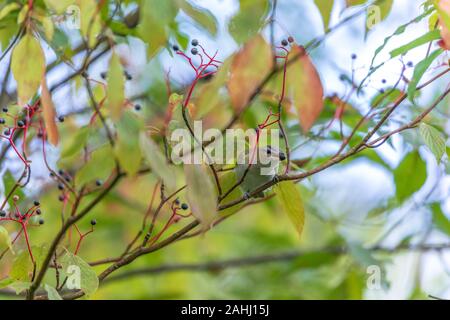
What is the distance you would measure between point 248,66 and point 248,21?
0.05 metres

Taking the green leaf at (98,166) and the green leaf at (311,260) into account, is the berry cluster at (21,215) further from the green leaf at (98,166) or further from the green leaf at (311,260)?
the green leaf at (311,260)

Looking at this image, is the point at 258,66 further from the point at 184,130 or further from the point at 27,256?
the point at 27,256

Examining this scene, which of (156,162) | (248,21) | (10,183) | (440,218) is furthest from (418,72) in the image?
(440,218)

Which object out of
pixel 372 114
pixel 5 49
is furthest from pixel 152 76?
Result: pixel 372 114

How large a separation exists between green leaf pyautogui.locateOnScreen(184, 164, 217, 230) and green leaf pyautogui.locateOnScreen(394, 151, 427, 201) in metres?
0.61

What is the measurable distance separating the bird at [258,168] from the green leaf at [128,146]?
0.17 metres

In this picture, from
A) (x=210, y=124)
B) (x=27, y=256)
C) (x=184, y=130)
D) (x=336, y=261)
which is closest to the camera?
(x=184, y=130)

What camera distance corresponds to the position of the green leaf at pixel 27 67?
0.84m

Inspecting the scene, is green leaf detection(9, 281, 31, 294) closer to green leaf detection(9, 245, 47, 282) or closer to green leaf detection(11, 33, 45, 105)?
green leaf detection(9, 245, 47, 282)

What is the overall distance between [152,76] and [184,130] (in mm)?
593

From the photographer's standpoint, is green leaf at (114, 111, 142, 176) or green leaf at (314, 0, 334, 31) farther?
green leaf at (314, 0, 334, 31)

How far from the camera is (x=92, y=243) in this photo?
6.55 ft

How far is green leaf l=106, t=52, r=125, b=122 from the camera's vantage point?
2.24ft

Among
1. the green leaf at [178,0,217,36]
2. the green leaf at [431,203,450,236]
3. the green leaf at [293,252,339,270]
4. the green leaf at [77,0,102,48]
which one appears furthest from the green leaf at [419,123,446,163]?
the green leaf at [293,252,339,270]
